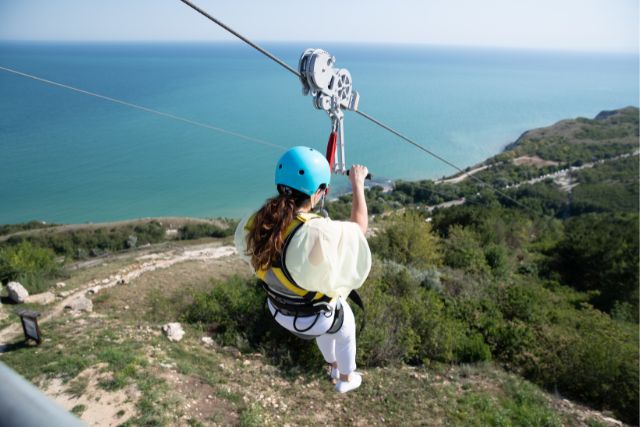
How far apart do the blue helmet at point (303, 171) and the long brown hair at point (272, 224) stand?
0.06 m

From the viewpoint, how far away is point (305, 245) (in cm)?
260

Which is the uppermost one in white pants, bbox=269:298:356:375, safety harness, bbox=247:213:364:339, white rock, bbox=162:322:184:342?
safety harness, bbox=247:213:364:339

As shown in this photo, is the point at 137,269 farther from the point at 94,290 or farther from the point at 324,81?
the point at 324,81

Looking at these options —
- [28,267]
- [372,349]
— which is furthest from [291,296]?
[28,267]

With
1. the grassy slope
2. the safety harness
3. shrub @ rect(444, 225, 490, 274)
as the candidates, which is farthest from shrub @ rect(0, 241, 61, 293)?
shrub @ rect(444, 225, 490, 274)

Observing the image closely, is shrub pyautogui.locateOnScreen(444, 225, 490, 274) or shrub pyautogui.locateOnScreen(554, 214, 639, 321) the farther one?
shrub pyautogui.locateOnScreen(554, 214, 639, 321)

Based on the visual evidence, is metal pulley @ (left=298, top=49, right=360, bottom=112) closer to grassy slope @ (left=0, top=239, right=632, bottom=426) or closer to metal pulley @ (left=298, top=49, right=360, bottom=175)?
metal pulley @ (left=298, top=49, right=360, bottom=175)

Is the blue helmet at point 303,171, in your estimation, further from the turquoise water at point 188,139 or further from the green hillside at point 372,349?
the turquoise water at point 188,139

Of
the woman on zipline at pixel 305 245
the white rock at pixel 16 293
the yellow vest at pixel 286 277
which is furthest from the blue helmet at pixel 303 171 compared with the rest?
the white rock at pixel 16 293

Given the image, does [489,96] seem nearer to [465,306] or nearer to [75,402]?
[465,306]

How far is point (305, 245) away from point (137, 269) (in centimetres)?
1456

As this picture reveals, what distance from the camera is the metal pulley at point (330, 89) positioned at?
3.44m

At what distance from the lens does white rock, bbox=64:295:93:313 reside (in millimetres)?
10430

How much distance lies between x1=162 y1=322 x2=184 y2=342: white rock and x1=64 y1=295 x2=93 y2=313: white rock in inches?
130
